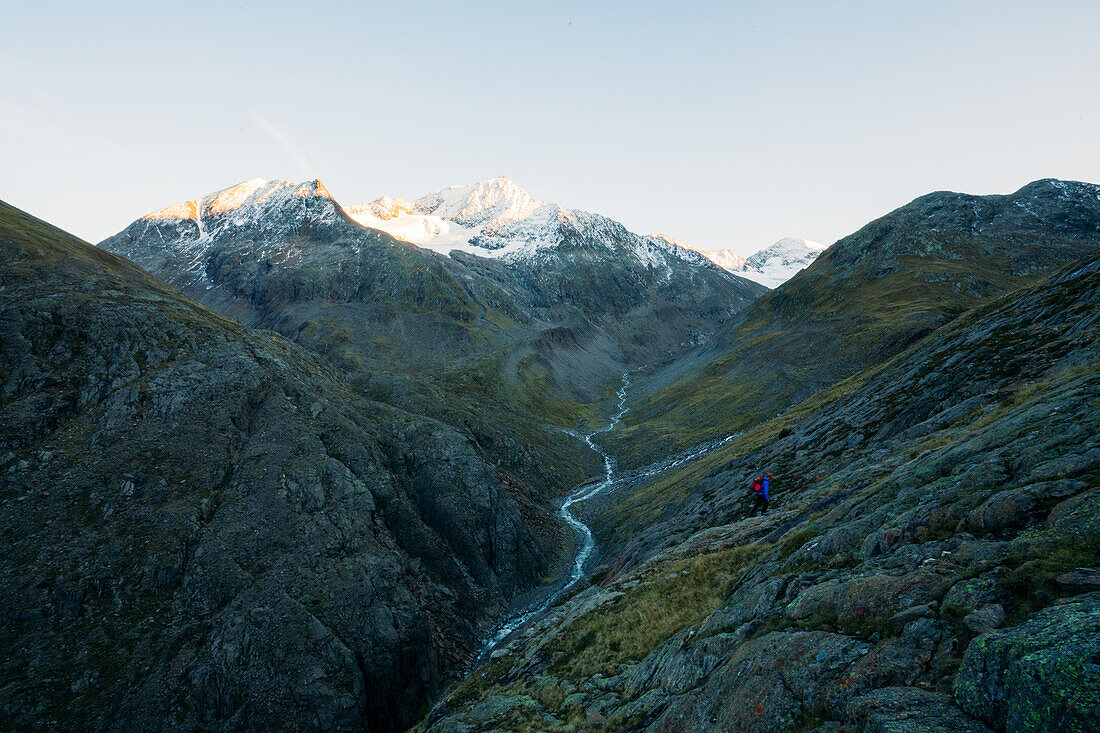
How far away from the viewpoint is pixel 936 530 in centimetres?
1282

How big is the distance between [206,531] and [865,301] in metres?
136

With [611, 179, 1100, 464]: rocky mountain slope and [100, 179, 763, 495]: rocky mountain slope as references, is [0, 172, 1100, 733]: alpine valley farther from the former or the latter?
[100, 179, 763, 495]: rocky mountain slope

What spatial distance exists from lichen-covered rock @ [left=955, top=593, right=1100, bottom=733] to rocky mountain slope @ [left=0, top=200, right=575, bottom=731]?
42707 mm

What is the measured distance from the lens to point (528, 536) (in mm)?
64688

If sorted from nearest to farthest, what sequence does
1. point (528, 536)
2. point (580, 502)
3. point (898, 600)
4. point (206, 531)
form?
point (898, 600), point (206, 531), point (528, 536), point (580, 502)

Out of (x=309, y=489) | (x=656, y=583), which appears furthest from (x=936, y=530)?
(x=309, y=489)

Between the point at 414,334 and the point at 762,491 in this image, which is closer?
the point at 762,491

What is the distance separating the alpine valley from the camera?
32.7ft

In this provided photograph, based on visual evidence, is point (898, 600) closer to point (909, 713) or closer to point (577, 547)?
point (909, 713)

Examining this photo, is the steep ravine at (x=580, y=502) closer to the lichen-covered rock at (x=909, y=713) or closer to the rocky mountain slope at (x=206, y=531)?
the rocky mountain slope at (x=206, y=531)

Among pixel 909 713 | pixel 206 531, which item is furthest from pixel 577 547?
pixel 909 713

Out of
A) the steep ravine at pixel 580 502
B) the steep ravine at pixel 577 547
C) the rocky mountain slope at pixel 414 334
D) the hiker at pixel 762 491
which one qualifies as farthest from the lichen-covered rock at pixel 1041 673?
the rocky mountain slope at pixel 414 334

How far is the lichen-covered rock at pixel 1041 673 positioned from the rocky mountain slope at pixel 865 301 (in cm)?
8320

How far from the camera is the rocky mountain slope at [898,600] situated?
300 inches
